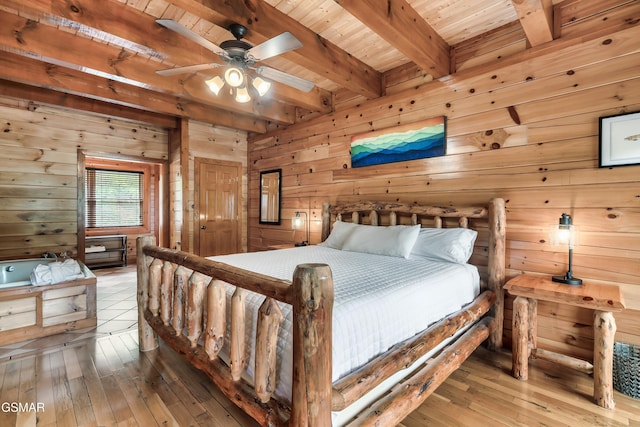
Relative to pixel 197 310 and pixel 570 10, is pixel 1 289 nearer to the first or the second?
pixel 197 310

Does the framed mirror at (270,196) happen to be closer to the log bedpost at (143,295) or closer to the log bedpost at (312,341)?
the log bedpost at (143,295)

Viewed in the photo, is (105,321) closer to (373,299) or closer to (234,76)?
(234,76)

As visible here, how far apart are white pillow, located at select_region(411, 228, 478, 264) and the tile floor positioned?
2.91 meters

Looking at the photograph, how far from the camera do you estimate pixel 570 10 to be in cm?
223

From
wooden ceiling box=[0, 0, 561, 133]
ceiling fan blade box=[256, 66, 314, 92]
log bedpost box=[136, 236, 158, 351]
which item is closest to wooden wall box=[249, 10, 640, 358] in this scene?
wooden ceiling box=[0, 0, 561, 133]

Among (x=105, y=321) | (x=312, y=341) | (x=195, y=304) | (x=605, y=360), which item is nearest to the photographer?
→ (x=312, y=341)

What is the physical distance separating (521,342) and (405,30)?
243cm

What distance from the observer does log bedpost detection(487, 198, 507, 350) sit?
8.01ft

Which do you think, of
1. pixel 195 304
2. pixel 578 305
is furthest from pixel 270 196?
pixel 578 305

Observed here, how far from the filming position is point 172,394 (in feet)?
6.15

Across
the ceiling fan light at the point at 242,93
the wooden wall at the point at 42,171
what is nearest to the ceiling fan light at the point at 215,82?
the ceiling fan light at the point at 242,93

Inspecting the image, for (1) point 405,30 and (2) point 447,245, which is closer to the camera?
(1) point 405,30

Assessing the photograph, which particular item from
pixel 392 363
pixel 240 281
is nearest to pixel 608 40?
pixel 392 363

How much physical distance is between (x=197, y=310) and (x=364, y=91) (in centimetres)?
275
